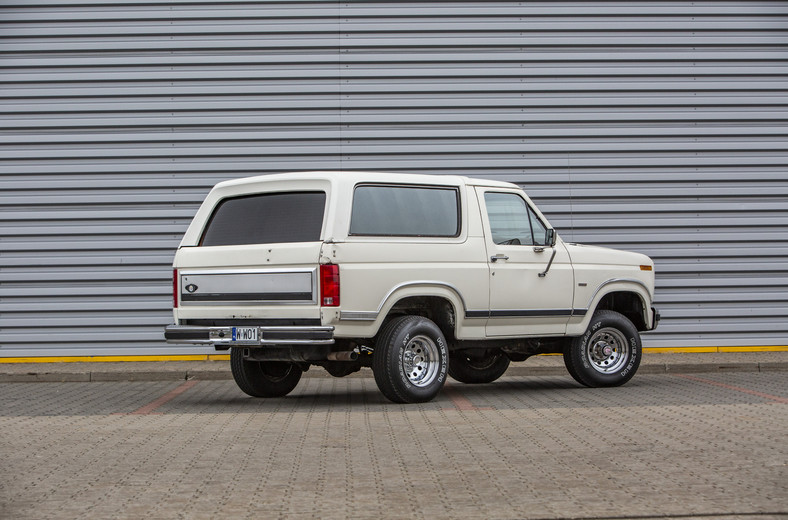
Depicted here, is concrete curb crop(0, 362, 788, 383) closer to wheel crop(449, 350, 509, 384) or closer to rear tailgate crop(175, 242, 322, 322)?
wheel crop(449, 350, 509, 384)

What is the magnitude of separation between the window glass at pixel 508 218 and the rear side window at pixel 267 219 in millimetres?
1917

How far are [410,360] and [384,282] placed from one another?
82 cm

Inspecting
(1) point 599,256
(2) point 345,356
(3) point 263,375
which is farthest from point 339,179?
(1) point 599,256

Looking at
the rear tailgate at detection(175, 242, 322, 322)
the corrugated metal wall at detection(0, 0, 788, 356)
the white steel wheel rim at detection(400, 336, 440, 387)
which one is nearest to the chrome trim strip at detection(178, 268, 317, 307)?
the rear tailgate at detection(175, 242, 322, 322)

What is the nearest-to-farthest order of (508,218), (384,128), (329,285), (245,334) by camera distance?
(329,285)
(245,334)
(508,218)
(384,128)

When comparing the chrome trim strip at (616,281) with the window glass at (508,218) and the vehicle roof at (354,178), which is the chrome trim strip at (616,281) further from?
the vehicle roof at (354,178)

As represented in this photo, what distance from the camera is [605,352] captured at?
12.3 m

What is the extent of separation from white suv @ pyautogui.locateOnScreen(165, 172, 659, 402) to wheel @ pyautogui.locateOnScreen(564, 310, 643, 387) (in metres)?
0.02

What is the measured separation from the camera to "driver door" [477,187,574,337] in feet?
37.4

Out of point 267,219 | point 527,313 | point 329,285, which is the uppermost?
point 267,219

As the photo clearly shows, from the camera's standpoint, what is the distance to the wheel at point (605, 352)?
12125 millimetres

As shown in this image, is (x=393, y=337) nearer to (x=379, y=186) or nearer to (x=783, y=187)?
(x=379, y=186)

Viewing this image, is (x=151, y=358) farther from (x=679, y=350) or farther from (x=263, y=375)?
(x=679, y=350)

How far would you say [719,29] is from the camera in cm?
1695
